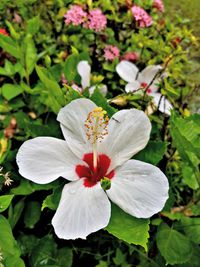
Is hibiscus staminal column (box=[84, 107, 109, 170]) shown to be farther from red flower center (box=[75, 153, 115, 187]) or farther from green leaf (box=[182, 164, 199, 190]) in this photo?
green leaf (box=[182, 164, 199, 190])

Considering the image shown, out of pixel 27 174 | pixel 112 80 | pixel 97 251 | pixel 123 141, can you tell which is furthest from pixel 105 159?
pixel 112 80

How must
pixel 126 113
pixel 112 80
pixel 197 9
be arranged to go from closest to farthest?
1. pixel 126 113
2. pixel 112 80
3. pixel 197 9

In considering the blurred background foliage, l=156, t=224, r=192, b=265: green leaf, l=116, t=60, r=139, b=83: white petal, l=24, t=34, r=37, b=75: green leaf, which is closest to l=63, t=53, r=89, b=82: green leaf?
the blurred background foliage

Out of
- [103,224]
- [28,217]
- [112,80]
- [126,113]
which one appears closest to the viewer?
[103,224]

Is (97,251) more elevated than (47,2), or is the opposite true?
(47,2)

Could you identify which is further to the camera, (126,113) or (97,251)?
(97,251)

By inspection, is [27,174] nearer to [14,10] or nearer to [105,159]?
A: [105,159]

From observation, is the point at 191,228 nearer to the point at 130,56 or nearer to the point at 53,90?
the point at 53,90
